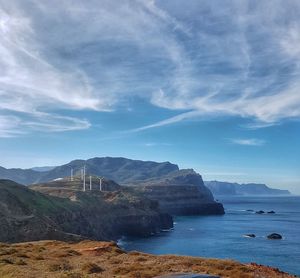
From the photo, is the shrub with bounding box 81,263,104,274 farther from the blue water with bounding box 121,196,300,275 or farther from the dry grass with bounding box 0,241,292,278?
the blue water with bounding box 121,196,300,275

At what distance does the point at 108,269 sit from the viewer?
120 ft

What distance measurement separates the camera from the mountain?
92.8 meters

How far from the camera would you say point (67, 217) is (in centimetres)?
13062

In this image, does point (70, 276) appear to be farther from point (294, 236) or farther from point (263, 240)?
point (294, 236)

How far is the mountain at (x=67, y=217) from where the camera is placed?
3654 inches

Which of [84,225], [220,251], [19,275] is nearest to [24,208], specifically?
[84,225]

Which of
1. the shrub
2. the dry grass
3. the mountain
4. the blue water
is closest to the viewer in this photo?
the dry grass

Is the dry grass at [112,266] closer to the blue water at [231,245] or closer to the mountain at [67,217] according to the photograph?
the mountain at [67,217]

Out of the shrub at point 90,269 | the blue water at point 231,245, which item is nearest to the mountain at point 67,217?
the blue water at point 231,245

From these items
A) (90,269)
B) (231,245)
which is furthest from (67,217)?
(90,269)

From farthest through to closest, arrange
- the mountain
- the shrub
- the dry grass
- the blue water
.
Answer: the blue water
the mountain
the shrub
the dry grass

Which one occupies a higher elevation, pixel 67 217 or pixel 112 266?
pixel 67 217

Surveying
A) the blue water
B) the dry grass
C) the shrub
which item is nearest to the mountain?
the blue water

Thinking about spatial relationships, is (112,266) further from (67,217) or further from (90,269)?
(67,217)
